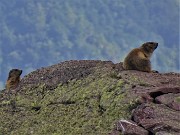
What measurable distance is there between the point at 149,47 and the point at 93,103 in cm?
702

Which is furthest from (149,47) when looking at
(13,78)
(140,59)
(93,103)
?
(93,103)

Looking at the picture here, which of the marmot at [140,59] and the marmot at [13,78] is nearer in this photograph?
the marmot at [140,59]

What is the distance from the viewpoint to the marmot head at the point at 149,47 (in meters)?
22.0

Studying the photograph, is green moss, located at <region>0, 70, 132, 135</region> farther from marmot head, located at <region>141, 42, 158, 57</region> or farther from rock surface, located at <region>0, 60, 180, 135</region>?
marmot head, located at <region>141, 42, 158, 57</region>

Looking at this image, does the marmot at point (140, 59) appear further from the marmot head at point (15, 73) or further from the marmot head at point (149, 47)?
the marmot head at point (15, 73)

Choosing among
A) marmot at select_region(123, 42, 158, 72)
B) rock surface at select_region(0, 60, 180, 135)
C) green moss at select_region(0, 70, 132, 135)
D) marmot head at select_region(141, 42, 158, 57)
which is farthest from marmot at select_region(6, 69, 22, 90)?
marmot head at select_region(141, 42, 158, 57)

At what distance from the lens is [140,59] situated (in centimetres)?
1977

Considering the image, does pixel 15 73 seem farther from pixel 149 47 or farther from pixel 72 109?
pixel 72 109

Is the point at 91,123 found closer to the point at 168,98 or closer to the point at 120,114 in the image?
the point at 120,114

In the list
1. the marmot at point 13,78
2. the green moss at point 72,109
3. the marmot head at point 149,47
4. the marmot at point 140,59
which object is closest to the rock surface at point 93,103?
the green moss at point 72,109

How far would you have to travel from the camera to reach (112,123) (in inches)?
572

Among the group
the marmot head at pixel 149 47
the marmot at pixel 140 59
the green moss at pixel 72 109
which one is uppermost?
the marmot head at pixel 149 47

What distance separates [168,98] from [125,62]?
4.04 metres

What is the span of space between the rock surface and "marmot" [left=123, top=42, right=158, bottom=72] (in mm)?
375
